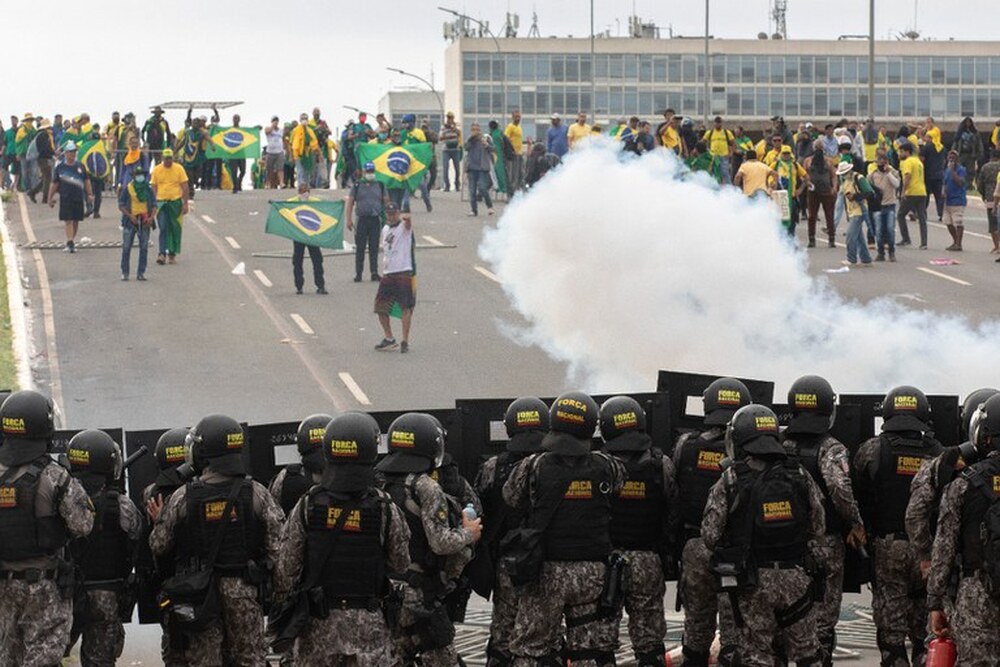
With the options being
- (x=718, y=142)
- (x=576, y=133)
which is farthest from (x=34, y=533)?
(x=576, y=133)

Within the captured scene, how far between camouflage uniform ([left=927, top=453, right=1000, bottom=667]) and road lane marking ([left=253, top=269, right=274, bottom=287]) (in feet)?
64.2

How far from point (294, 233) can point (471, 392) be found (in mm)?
6726

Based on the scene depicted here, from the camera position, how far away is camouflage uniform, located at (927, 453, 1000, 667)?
351 inches

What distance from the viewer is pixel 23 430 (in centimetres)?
908

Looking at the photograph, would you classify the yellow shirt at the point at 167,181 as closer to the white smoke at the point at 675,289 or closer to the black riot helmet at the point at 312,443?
the white smoke at the point at 675,289

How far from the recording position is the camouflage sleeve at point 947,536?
29.3 ft

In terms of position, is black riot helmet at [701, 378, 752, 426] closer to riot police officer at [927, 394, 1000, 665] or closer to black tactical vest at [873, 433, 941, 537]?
black tactical vest at [873, 433, 941, 537]

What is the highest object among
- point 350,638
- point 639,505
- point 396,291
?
point 396,291

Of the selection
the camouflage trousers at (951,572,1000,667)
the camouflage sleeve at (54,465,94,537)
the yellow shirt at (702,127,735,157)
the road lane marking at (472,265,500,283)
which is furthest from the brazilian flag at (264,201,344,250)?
the camouflage trousers at (951,572,1000,667)

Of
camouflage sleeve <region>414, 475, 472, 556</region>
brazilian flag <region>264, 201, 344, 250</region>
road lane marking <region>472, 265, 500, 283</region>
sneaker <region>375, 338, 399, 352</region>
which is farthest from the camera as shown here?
road lane marking <region>472, 265, 500, 283</region>

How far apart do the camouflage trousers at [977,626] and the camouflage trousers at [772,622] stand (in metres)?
0.92

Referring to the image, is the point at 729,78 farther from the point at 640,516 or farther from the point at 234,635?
the point at 234,635

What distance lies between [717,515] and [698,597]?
0.92 meters

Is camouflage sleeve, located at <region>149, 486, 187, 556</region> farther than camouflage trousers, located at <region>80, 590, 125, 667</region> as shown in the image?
No
